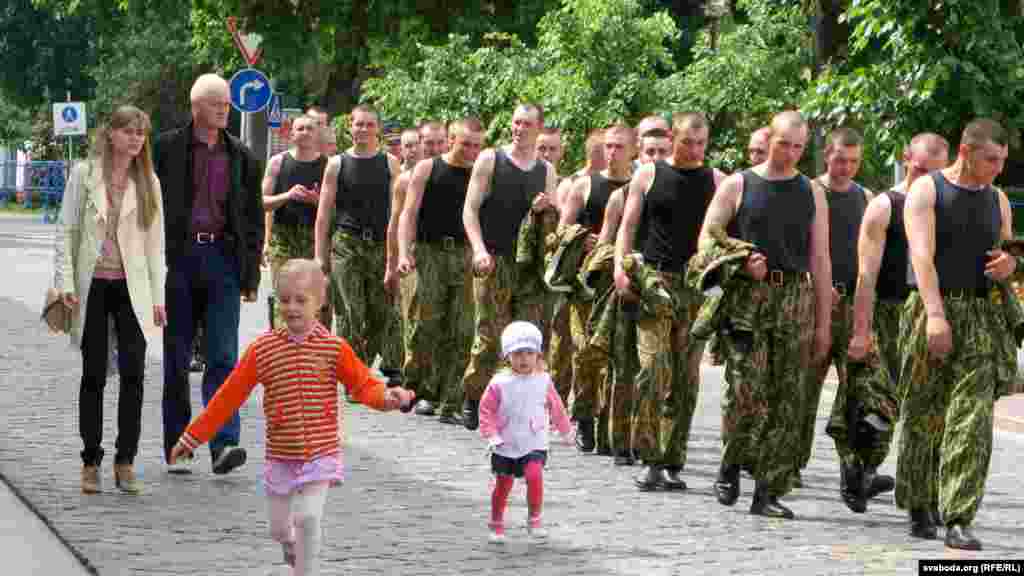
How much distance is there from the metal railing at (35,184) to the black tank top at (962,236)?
4989 centimetres

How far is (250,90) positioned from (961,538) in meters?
20.4

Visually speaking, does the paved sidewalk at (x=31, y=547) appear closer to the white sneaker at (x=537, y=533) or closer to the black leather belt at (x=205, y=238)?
the black leather belt at (x=205, y=238)

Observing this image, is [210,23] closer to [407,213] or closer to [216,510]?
[407,213]

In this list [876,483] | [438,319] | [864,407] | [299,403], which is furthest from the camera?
[438,319]

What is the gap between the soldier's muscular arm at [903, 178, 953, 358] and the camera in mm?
9008

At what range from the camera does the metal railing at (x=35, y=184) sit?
211ft

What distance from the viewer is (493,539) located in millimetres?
8953

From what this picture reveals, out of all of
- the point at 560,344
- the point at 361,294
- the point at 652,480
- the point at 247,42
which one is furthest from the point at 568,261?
the point at 247,42

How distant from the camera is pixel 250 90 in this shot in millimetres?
28516

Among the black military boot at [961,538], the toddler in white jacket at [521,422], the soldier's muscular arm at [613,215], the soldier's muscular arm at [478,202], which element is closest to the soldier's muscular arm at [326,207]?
the soldier's muscular arm at [478,202]

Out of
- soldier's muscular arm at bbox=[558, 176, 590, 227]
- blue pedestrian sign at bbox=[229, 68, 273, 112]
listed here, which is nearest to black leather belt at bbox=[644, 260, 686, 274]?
soldier's muscular arm at bbox=[558, 176, 590, 227]

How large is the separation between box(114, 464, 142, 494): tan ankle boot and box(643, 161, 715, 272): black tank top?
2.72 m

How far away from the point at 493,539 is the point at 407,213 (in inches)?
200

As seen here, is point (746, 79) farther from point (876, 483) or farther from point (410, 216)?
point (876, 483)
